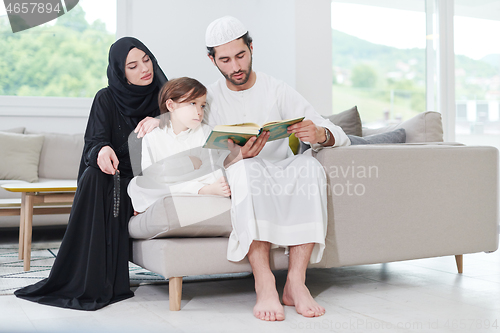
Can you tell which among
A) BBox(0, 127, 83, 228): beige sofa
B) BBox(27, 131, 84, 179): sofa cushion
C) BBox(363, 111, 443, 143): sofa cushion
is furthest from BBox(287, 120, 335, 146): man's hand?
BBox(27, 131, 84, 179): sofa cushion

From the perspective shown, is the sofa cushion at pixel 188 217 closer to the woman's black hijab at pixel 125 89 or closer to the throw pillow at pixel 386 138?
the woman's black hijab at pixel 125 89

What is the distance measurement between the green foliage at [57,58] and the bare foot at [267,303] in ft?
10.8

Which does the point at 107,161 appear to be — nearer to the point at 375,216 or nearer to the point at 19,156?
the point at 375,216

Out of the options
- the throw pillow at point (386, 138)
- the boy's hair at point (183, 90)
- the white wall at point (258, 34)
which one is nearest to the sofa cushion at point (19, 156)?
the white wall at point (258, 34)

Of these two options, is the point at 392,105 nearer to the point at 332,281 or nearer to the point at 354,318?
the point at 332,281

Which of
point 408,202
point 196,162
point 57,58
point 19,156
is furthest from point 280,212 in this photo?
point 57,58

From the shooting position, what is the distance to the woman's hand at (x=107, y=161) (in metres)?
1.96

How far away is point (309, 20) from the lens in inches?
161

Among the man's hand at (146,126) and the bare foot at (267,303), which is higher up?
the man's hand at (146,126)

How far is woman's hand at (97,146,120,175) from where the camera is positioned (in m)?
1.96

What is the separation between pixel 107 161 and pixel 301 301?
3.02ft

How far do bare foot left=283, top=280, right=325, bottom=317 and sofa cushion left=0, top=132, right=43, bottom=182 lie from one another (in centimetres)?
272

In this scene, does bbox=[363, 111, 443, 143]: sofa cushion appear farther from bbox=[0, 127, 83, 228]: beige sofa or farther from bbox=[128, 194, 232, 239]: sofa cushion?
bbox=[0, 127, 83, 228]: beige sofa

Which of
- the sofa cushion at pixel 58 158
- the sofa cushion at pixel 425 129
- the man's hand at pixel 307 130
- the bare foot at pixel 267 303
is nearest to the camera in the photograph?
the bare foot at pixel 267 303
